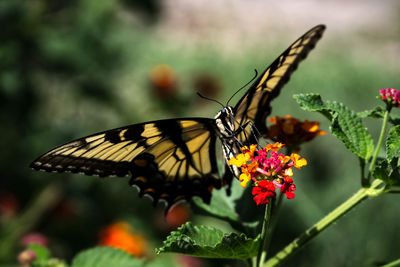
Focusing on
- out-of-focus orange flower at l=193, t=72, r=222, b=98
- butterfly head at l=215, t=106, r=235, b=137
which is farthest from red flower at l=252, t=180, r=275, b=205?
out-of-focus orange flower at l=193, t=72, r=222, b=98

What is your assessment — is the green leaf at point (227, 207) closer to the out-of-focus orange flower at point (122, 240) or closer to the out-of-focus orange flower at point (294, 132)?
the out-of-focus orange flower at point (294, 132)

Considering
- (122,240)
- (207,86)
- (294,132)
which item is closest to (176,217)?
(122,240)

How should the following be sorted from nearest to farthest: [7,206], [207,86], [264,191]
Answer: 1. [264,191]
2. [7,206]
3. [207,86]

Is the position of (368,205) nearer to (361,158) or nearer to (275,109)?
(275,109)

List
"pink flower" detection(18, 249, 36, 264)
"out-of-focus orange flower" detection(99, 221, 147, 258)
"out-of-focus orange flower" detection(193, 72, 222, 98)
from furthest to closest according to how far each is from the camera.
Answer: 1. "out-of-focus orange flower" detection(193, 72, 222, 98)
2. "out-of-focus orange flower" detection(99, 221, 147, 258)
3. "pink flower" detection(18, 249, 36, 264)

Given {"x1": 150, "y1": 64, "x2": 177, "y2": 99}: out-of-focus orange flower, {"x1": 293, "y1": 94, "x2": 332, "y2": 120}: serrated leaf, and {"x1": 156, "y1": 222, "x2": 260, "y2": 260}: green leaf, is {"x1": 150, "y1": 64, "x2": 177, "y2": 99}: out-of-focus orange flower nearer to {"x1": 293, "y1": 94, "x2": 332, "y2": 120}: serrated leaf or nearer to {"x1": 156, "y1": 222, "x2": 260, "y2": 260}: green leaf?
{"x1": 293, "y1": 94, "x2": 332, "y2": 120}: serrated leaf

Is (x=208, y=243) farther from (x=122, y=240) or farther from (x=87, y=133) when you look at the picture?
(x=87, y=133)
